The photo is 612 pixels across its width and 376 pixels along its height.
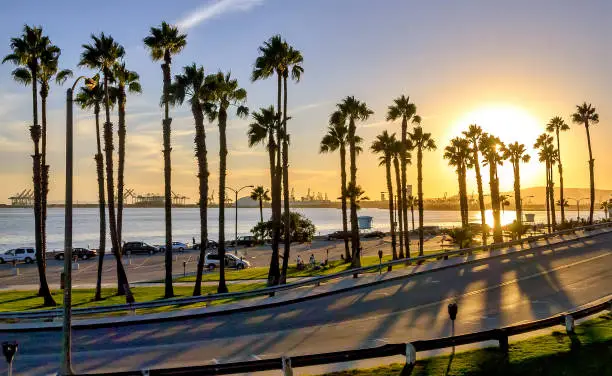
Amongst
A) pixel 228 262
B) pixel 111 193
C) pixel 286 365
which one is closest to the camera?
pixel 286 365

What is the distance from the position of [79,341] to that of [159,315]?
4017mm

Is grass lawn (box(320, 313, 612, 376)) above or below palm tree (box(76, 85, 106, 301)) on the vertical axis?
below

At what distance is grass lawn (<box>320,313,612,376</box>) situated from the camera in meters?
13.2

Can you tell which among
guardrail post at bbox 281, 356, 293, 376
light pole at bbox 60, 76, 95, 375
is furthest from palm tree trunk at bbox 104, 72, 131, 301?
guardrail post at bbox 281, 356, 293, 376

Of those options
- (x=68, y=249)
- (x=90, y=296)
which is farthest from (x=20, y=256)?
(x=68, y=249)

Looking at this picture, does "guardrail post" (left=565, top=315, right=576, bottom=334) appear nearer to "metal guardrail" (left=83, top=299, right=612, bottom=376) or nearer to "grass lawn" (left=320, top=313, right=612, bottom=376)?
"grass lawn" (left=320, top=313, right=612, bottom=376)

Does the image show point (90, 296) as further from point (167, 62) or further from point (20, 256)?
point (20, 256)

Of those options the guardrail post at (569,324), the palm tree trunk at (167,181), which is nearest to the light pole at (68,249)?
the guardrail post at (569,324)

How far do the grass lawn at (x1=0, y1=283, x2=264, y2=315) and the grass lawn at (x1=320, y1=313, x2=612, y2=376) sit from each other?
631 inches

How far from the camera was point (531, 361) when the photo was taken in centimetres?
1377

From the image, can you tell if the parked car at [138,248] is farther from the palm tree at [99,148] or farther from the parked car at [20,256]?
the palm tree at [99,148]

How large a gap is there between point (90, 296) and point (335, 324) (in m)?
19.4

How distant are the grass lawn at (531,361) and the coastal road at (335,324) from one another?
3.61 meters

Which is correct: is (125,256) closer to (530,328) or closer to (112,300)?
(112,300)
